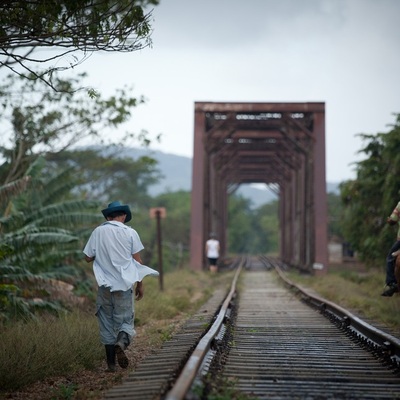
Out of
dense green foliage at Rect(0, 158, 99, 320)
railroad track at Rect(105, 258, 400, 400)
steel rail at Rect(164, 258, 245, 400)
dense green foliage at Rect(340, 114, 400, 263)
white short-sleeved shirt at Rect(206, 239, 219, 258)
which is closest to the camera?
steel rail at Rect(164, 258, 245, 400)

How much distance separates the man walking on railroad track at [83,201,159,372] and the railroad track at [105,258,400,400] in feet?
1.22

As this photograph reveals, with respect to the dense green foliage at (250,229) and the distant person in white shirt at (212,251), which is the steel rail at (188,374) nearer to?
the distant person in white shirt at (212,251)

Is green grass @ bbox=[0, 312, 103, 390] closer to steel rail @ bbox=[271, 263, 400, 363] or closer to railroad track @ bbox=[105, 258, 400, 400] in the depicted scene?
railroad track @ bbox=[105, 258, 400, 400]

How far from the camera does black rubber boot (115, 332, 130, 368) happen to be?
20.9 ft

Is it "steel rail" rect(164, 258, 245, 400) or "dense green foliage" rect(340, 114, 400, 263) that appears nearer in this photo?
"steel rail" rect(164, 258, 245, 400)

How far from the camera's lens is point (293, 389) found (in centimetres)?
514

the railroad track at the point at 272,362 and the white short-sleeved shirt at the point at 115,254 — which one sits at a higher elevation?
the white short-sleeved shirt at the point at 115,254

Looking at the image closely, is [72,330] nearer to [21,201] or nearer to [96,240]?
[96,240]

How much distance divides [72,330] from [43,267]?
19.0ft

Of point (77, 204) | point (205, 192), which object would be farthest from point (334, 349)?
point (205, 192)

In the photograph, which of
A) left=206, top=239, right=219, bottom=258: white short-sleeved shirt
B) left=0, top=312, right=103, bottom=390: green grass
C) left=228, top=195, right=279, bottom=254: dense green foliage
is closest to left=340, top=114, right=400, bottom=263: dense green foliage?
left=206, top=239, right=219, bottom=258: white short-sleeved shirt

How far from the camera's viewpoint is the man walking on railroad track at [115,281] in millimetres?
6449

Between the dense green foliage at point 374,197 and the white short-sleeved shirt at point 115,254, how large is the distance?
11.9 metres

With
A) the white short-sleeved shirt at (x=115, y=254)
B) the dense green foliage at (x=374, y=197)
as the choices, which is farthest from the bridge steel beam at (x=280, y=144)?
the white short-sleeved shirt at (x=115, y=254)
